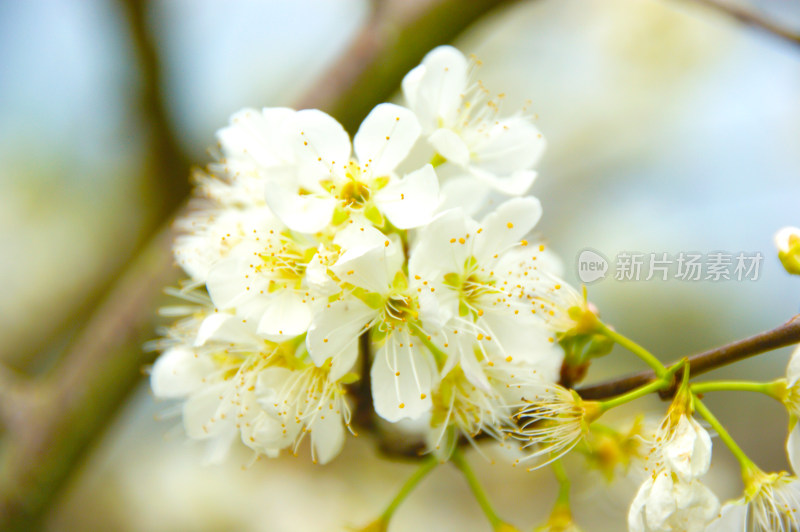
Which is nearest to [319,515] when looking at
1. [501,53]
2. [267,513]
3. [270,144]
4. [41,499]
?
[267,513]

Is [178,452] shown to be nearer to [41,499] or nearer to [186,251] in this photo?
[41,499]

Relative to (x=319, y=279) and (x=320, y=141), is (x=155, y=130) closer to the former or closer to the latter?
(x=320, y=141)

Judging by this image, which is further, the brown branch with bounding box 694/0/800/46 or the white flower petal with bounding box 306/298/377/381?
the brown branch with bounding box 694/0/800/46

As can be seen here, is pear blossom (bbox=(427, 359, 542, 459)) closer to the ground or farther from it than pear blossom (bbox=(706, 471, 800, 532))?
farther from it

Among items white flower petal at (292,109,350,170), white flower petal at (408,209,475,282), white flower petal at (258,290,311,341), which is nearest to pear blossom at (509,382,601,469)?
white flower petal at (408,209,475,282)

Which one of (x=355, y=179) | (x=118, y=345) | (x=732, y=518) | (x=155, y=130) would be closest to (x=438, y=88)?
(x=355, y=179)

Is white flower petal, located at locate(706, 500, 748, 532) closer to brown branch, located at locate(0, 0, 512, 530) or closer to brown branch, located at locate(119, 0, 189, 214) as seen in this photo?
brown branch, located at locate(0, 0, 512, 530)

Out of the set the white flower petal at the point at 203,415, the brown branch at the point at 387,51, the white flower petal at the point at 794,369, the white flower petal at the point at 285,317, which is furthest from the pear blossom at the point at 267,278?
the brown branch at the point at 387,51

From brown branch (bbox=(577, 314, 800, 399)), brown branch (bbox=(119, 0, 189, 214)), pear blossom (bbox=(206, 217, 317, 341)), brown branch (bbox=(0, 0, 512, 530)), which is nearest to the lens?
brown branch (bbox=(577, 314, 800, 399))
